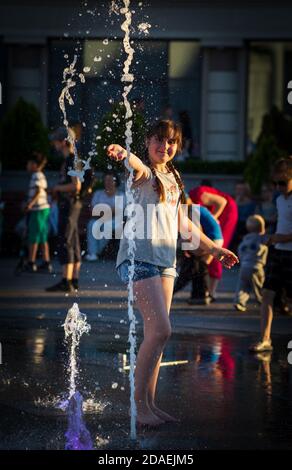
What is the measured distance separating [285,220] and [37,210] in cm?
730

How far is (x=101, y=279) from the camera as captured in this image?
15.7m

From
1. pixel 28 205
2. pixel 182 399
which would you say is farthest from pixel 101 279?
pixel 182 399

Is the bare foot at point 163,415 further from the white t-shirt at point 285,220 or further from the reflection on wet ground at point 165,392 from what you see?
the white t-shirt at point 285,220

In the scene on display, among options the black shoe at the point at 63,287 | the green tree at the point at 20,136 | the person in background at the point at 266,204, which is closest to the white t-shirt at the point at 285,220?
the black shoe at the point at 63,287

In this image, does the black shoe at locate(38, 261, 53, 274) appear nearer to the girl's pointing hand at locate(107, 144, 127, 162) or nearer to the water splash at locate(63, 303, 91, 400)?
the water splash at locate(63, 303, 91, 400)

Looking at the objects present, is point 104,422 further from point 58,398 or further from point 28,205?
point 28,205

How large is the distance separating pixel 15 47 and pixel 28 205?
10153mm

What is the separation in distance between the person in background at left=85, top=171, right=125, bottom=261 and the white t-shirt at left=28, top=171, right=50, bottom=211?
157cm

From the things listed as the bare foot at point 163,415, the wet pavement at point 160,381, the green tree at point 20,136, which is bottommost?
the wet pavement at point 160,381

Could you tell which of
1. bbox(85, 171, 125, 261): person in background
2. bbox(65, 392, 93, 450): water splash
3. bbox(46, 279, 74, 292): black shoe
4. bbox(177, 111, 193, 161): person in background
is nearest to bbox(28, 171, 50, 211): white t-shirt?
bbox(85, 171, 125, 261): person in background

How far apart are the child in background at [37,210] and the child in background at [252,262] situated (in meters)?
Answer: 4.24

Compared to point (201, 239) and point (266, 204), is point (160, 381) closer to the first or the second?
point (201, 239)

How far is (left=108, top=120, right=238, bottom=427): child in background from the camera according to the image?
6.32 metres

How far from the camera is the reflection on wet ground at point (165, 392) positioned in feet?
20.0
